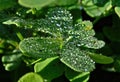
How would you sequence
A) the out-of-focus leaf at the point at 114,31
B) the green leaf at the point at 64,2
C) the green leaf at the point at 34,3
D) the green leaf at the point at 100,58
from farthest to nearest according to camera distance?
the out-of-focus leaf at the point at 114,31 < the green leaf at the point at 64,2 < the green leaf at the point at 100,58 < the green leaf at the point at 34,3

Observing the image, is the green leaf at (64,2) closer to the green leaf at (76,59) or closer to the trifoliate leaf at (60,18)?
the trifoliate leaf at (60,18)

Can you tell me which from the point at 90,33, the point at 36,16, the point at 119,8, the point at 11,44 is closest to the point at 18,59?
the point at 11,44

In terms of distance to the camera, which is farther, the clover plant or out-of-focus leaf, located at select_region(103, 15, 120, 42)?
out-of-focus leaf, located at select_region(103, 15, 120, 42)

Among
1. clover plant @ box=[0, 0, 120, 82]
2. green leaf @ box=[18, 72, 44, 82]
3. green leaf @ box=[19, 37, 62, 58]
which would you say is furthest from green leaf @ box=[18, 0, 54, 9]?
green leaf @ box=[18, 72, 44, 82]

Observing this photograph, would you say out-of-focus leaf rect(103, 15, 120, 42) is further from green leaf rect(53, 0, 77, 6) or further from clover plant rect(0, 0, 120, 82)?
green leaf rect(53, 0, 77, 6)

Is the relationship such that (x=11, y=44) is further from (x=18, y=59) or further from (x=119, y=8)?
(x=119, y=8)

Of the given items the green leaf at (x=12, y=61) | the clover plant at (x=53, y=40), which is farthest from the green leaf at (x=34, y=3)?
the green leaf at (x=12, y=61)

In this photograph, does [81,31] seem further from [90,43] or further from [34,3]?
[34,3]
